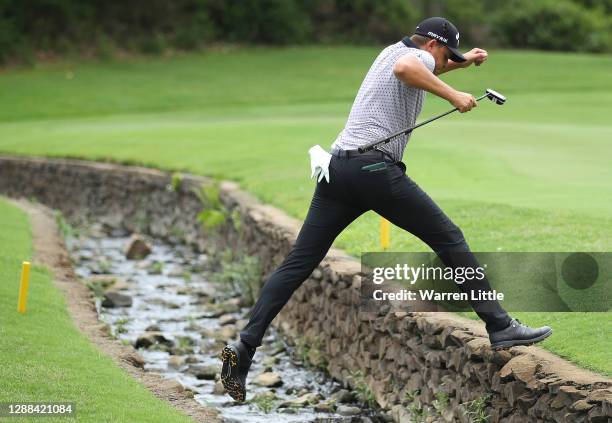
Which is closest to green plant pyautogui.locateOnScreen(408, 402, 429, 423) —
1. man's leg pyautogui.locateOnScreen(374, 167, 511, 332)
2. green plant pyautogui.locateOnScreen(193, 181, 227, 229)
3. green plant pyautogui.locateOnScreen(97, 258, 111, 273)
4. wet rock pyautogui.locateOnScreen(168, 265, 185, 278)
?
man's leg pyautogui.locateOnScreen(374, 167, 511, 332)

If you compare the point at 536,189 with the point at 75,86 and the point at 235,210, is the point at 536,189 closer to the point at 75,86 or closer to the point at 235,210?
the point at 235,210

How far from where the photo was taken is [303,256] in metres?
7.80

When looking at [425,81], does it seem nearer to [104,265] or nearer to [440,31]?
[440,31]

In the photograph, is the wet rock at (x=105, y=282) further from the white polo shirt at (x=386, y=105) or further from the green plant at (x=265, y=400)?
the white polo shirt at (x=386, y=105)

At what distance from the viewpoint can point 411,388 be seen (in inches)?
367

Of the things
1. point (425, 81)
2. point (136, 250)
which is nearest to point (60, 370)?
point (425, 81)

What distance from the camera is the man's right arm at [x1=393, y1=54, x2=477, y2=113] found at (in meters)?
7.14

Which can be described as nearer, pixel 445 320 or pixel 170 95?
pixel 445 320

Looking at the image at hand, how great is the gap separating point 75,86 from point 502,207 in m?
27.0

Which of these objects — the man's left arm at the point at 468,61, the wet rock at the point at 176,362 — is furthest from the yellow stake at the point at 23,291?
the man's left arm at the point at 468,61

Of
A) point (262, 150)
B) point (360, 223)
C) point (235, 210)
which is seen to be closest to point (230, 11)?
point (262, 150)

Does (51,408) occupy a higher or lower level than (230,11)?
lower

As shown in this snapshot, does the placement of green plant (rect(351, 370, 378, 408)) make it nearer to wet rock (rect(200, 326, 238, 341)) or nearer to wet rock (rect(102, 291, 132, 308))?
wet rock (rect(200, 326, 238, 341))

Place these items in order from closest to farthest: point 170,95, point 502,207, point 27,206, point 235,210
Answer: point 502,207
point 235,210
point 27,206
point 170,95
